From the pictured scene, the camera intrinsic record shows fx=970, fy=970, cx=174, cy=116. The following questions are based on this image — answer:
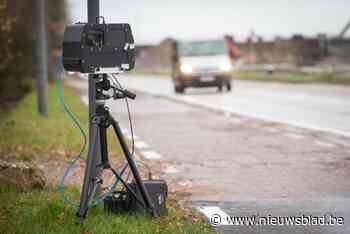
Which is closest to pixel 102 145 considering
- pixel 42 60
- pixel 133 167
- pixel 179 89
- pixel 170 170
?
pixel 133 167

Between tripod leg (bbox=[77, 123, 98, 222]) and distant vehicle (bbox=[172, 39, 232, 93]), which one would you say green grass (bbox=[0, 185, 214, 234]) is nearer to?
tripod leg (bbox=[77, 123, 98, 222])

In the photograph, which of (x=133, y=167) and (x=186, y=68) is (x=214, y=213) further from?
(x=186, y=68)

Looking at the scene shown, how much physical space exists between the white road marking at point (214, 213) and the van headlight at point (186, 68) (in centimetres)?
2932

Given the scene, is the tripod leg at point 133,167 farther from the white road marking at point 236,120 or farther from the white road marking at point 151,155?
the white road marking at point 236,120

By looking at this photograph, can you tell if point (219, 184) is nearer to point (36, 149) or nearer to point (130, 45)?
point (130, 45)

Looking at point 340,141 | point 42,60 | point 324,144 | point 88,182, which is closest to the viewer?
point 88,182

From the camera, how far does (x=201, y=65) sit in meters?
38.0

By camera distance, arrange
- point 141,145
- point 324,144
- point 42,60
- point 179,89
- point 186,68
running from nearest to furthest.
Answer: point 324,144 < point 141,145 < point 42,60 < point 186,68 < point 179,89

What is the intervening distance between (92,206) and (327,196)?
96.6 inches

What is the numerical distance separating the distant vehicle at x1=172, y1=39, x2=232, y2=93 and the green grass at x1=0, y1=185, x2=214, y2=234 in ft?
96.7

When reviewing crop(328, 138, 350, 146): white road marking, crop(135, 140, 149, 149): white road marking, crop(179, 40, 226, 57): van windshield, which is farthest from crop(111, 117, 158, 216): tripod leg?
crop(179, 40, 226, 57): van windshield

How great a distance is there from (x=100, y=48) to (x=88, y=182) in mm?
962

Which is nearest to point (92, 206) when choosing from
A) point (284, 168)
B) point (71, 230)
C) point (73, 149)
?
point (71, 230)

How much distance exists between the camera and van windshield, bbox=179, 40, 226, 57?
38.6m
